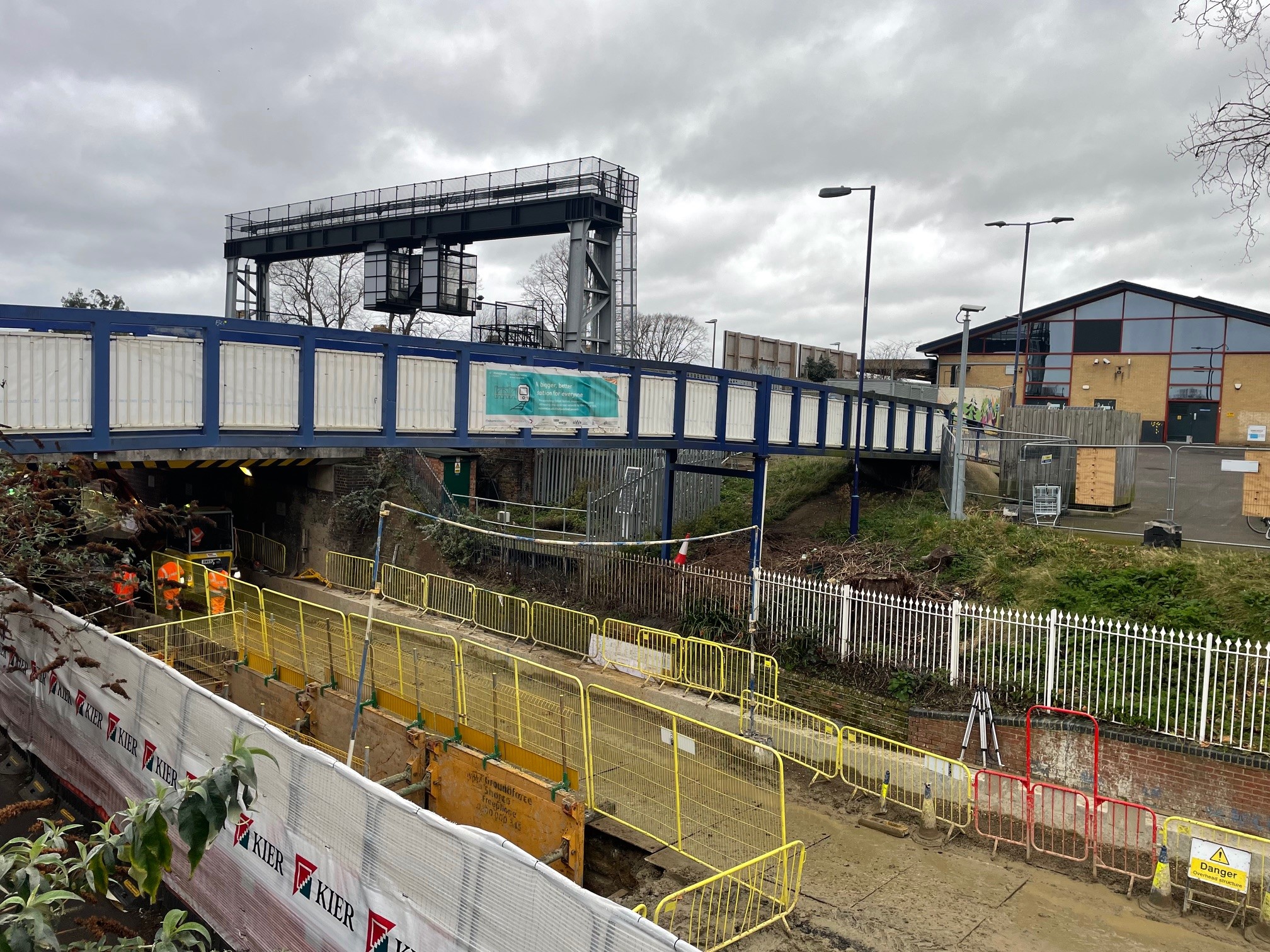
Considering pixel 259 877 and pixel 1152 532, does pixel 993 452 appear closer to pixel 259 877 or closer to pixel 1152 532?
pixel 1152 532

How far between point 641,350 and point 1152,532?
48.9 meters

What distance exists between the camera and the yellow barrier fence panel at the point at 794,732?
38.5 feet

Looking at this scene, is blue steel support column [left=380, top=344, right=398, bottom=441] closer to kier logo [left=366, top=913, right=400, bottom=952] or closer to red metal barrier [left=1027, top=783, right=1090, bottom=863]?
kier logo [left=366, top=913, right=400, bottom=952]

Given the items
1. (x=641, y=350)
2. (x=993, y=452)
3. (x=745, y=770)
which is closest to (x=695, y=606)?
(x=745, y=770)

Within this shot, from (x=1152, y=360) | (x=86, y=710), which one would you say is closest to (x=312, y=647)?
(x=86, y=710)

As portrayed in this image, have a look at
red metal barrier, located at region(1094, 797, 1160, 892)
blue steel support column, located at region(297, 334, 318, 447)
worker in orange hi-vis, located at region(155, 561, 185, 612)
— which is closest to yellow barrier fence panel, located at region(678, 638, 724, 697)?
red metal barrier, located at region(1094, 797, 1160, 892)

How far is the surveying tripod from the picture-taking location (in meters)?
11.0

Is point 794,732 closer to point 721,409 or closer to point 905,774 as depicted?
point 905,774

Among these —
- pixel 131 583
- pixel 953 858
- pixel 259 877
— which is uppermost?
pixel 131 583

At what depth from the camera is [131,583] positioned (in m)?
10.5

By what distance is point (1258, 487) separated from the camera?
52.5 ft

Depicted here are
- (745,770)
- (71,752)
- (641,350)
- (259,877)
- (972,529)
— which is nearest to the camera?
(259,877)

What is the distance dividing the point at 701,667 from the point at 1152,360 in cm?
3398

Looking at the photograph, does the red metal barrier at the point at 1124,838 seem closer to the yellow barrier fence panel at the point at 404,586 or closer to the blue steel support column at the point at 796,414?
the blue steel support column at the point at 796,414
